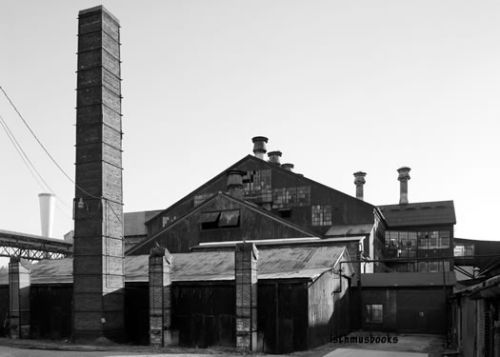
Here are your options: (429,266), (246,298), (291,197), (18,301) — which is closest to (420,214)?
(429,266)

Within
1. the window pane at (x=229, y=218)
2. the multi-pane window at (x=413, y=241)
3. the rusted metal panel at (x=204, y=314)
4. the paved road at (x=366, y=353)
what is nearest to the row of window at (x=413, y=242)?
the multi-pane window at (x=413, y=241)

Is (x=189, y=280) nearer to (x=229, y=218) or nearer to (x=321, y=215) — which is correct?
(x=229, y=218)

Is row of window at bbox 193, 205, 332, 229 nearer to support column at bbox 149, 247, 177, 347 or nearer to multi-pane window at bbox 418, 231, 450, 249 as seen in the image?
support column at bbox 149, 247, 177, 347

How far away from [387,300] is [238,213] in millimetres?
11221

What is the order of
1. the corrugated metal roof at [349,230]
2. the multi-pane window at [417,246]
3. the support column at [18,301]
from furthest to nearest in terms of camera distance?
the multi-pane window at [417,246] → the corrugated metal roof at [349,230] → the support column at [18,301]

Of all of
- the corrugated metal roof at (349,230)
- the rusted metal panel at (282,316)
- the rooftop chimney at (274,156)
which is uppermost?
the rooftop chimney at (274,156)

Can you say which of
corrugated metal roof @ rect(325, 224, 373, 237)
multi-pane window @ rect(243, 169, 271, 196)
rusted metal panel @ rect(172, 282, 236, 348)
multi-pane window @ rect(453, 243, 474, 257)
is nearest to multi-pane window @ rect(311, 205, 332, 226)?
corrugated metal roof @ rect(325, 224, 373, 237)

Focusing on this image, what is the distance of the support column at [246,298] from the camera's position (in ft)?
68.7

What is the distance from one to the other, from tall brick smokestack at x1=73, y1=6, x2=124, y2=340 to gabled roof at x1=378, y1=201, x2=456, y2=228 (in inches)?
1205

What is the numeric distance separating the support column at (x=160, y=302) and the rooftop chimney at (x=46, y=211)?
54696 mm

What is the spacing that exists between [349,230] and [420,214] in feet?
47.9

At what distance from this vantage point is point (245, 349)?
2080 centimetres

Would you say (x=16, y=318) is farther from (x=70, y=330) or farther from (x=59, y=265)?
(x=59, y=265)

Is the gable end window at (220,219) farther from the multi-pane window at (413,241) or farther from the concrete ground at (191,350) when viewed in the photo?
the multi-pane window at (413,241)
